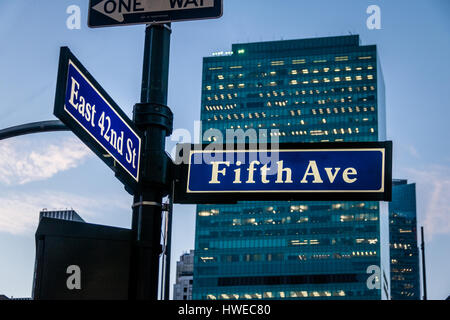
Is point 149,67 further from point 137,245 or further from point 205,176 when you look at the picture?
point 137,245

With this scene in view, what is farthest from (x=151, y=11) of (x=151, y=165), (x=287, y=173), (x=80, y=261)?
(x=80, y=261)

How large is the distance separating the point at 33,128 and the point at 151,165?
2387 mm

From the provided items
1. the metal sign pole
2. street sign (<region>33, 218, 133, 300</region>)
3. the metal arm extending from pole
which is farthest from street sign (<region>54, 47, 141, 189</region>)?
the metal arm extending from pole

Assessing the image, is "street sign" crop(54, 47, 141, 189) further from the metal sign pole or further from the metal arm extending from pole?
the metal arm extending from pole

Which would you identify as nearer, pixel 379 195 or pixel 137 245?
pixel 137 245

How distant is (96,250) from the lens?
543 cm

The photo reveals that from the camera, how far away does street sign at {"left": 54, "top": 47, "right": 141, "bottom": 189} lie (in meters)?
5.23

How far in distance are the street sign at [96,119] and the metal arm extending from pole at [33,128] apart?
115 cm

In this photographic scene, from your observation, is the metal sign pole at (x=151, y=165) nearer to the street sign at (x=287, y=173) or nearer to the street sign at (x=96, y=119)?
the street sign at (x=96, y=119)

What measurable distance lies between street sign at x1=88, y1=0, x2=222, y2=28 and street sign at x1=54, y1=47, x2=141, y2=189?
130cm

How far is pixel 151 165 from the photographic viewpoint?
6.45 meters

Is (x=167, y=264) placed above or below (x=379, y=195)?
below

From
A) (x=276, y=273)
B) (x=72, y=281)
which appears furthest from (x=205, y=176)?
(x=276, y=273)
